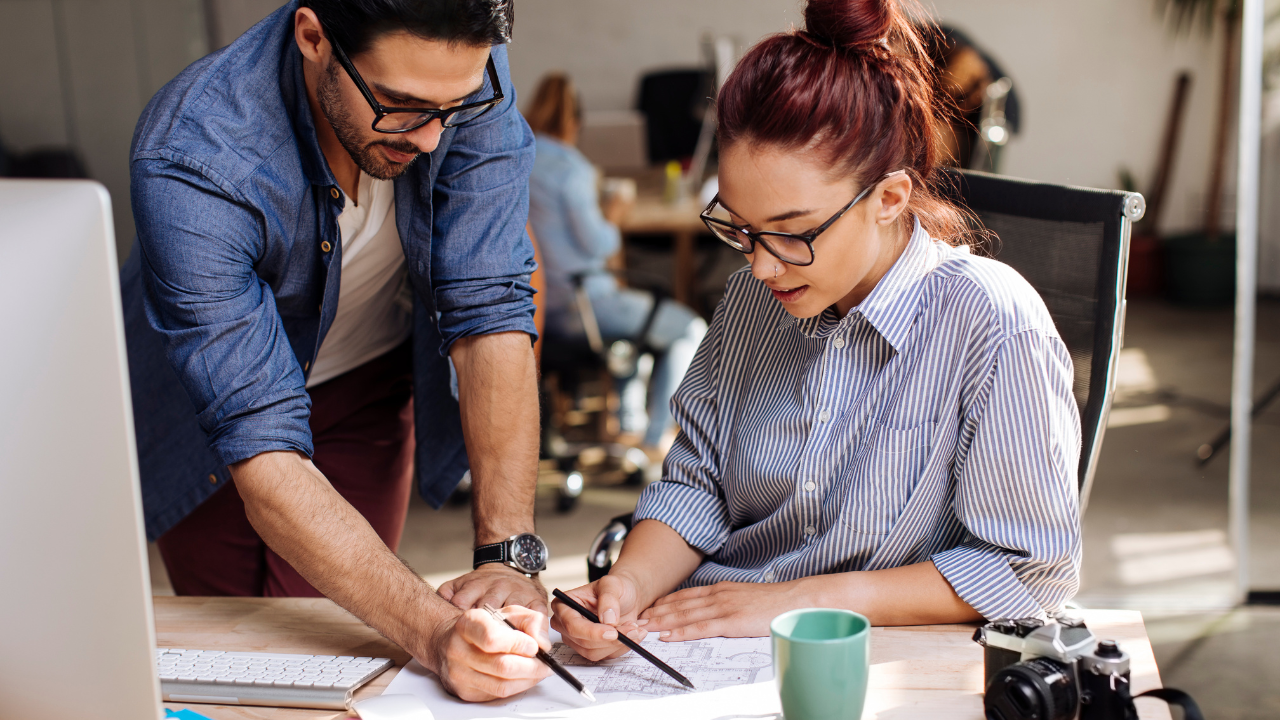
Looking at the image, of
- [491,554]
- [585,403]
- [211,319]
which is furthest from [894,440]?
[585,403]

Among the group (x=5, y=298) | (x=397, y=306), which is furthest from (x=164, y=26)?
(x=5, y=298)

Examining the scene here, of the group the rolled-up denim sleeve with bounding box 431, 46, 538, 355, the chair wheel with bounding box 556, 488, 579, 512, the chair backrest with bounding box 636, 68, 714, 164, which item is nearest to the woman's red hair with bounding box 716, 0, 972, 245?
the rolled-up denim sleeve with bounding box 431, 46, 538, 355

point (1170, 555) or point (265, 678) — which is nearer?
point (265, 678)

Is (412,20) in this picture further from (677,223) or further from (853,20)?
(677,223)

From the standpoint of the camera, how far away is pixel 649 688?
0.95 metres

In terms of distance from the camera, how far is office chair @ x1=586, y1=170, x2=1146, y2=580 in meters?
1.27

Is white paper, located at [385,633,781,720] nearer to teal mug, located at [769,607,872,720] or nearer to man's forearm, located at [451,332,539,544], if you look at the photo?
teal mug, located at [769,607,872,720]

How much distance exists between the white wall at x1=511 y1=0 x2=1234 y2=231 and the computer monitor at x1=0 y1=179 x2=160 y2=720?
211 inches

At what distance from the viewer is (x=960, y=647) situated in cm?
99

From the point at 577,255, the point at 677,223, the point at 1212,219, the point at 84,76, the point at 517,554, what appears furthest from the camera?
the point at 1212,219

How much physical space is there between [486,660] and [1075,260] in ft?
2.92

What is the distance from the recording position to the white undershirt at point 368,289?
1371 mm

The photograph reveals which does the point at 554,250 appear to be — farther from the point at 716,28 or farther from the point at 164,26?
the point at 716,28

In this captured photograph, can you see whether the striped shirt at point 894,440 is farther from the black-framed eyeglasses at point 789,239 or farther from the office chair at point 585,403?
the office chair at point 585,403
